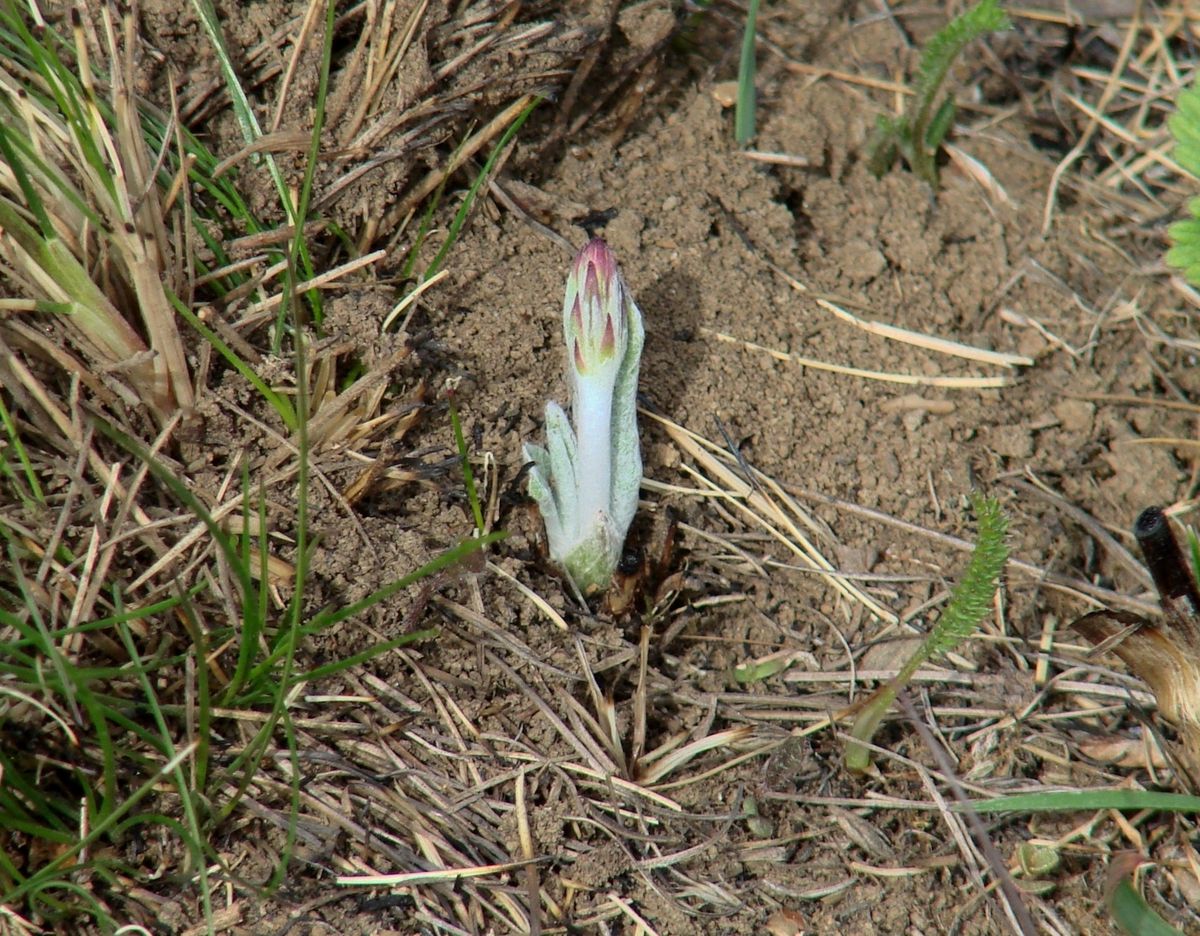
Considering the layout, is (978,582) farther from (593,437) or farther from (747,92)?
(747,92)

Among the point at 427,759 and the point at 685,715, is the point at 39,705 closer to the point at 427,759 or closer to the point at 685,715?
the point at 427,759

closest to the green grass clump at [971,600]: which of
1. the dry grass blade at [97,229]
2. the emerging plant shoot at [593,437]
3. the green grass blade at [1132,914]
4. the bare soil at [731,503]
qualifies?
the bare soil at [731,503]

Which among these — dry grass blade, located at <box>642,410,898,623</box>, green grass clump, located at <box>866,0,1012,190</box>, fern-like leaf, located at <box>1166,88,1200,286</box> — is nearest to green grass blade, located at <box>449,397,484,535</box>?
dry grass blade, located at <box>642,410,898,623</box>

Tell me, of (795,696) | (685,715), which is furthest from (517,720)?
(795,696)

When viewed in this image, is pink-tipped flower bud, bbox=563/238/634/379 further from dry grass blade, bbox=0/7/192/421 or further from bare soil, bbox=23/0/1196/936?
dry grass blade, bbox=0/7/192/421

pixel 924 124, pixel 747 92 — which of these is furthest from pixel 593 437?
pixel 924 124

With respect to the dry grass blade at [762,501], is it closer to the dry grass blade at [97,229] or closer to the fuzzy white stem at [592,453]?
the fuzzy white stem at [592,453]
